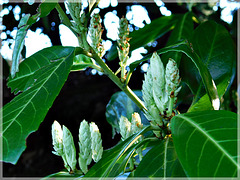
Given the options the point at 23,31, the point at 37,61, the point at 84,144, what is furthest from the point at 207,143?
the point at 37,61

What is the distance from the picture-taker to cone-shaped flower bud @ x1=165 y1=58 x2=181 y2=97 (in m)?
0.74

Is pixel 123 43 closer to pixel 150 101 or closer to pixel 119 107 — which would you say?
pixel 150 101

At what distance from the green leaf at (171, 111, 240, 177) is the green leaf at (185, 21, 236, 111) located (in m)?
0.34

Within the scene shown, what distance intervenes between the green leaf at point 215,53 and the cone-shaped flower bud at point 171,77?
12.2 inches

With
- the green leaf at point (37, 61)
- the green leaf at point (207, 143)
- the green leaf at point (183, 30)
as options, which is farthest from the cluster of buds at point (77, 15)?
the green leaf at point (183, 30)

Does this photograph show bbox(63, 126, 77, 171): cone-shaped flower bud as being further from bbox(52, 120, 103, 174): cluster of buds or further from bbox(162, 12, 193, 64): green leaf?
bbox(162, 12, 193, 64): green leaf

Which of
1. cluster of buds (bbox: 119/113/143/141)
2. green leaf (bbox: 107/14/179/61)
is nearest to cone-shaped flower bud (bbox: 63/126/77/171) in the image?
cluster of buds (bbox: 119/113/143/141)

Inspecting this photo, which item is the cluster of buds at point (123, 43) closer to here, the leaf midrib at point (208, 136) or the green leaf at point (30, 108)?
the green leaf at point (30, 108)

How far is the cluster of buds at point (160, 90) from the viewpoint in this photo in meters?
0.75

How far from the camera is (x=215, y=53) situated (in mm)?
1180

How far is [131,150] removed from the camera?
0.81m

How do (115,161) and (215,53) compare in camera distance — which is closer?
(115,161)

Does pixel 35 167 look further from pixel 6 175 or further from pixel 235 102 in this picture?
pixel 235 102

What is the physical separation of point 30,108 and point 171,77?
0.34m
